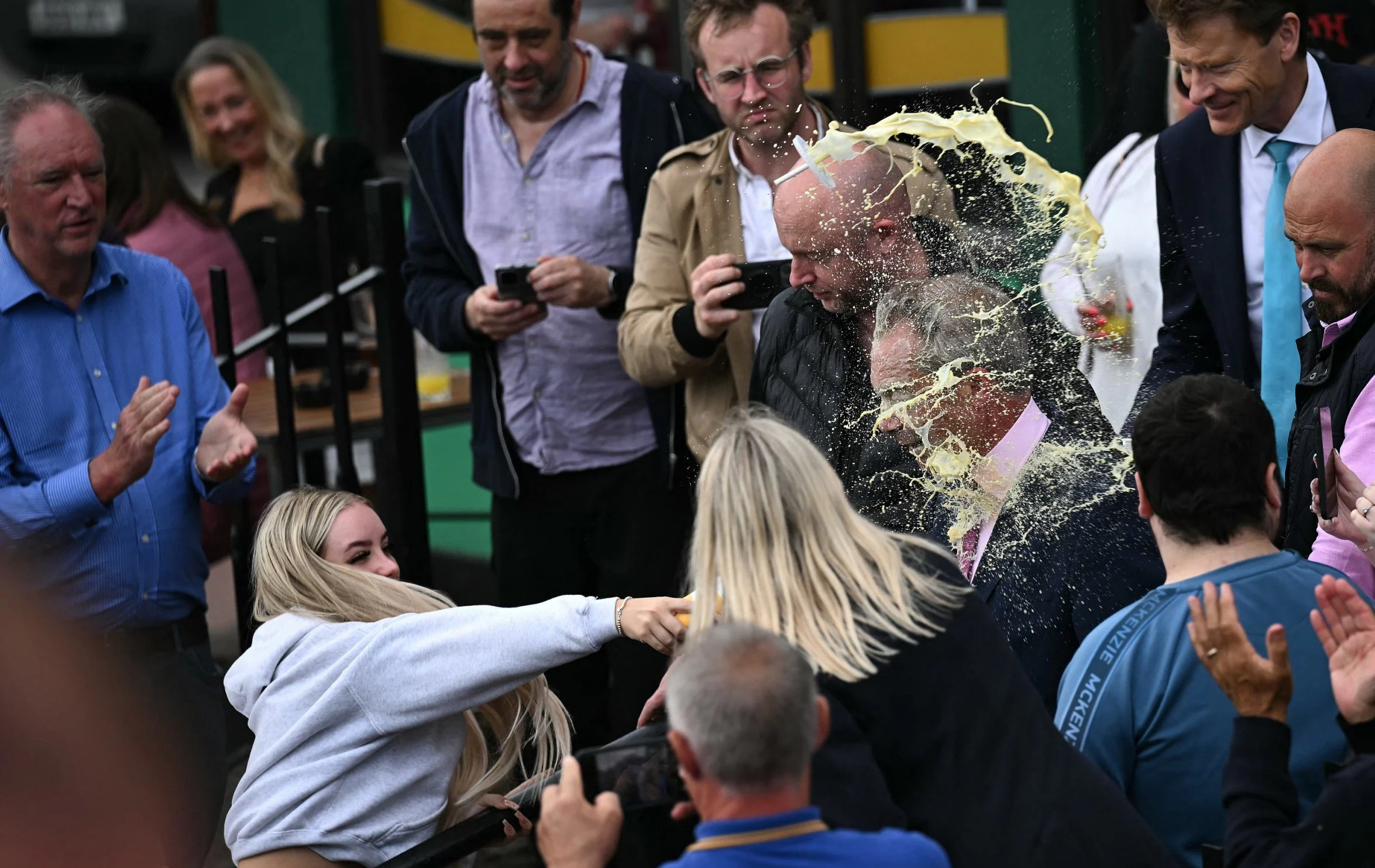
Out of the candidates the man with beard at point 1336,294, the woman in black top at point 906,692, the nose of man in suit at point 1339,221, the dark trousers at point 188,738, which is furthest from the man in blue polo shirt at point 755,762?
the dark trousers at point 188,738

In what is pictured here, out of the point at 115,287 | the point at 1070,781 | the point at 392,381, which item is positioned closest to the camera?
the point at 1070,781

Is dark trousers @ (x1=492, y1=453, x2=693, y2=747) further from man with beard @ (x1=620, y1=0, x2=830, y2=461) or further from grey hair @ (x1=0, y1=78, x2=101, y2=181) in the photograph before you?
grey hair @ (x1=0, y1=78, x2=101, y2=181)

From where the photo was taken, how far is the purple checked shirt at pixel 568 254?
4277 millimetres

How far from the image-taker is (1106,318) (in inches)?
140

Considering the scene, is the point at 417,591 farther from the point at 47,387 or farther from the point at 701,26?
the point at 701,26

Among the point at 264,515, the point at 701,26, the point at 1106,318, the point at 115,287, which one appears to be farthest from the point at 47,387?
the point at 1106,318

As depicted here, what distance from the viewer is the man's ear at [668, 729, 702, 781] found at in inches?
72.6

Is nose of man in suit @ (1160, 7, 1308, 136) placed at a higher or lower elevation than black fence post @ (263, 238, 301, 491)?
higher

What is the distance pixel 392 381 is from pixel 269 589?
1.85m

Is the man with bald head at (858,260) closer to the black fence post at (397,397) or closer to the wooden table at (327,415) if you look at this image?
the black fence post at (397,397)

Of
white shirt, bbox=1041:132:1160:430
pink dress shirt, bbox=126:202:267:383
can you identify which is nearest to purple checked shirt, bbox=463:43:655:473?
white shirt, bbox=1041:132:1160:430

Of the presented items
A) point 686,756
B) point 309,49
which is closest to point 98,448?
point 686,756

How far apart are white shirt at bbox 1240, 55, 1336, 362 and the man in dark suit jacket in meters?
0.81

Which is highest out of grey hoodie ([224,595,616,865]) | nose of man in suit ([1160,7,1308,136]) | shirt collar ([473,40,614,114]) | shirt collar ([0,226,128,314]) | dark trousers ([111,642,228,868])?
shirt collar ([473,40,614,114])
